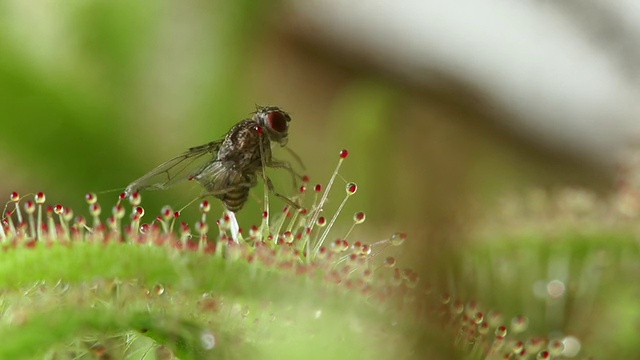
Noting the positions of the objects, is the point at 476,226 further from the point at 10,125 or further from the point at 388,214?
the point at 10,125

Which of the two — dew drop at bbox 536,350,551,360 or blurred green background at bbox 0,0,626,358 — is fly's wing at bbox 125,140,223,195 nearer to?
blurred green background at bbox 0,0,626,358

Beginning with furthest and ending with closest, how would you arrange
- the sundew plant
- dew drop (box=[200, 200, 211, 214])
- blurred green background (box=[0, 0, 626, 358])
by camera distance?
blurred green background (box=[0, 0, 626, 358])
dew drop (box=[200, 200, 211, 214])
the sundew plant

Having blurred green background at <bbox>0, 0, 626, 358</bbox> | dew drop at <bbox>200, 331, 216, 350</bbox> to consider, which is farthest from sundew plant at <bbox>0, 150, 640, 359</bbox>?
blurred green background at <bbox>0, 0, 626, 358</bbox>

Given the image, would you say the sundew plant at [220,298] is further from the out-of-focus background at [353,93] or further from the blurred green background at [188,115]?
the blurred green background at [188,115]

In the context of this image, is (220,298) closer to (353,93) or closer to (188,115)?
(188,115)

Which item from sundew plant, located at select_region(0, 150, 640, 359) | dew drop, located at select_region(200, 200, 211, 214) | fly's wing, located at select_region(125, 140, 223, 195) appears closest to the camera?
sundew plant, located at select_region(0, 150, 640, 359)

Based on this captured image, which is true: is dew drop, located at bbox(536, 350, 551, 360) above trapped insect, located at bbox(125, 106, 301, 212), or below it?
below

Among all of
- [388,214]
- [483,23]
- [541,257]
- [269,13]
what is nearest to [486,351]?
[541,257]

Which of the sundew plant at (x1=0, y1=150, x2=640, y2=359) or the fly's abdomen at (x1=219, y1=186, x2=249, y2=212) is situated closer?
the sundew plant at (x1=0, y1=150, x2=640, y2=359)
